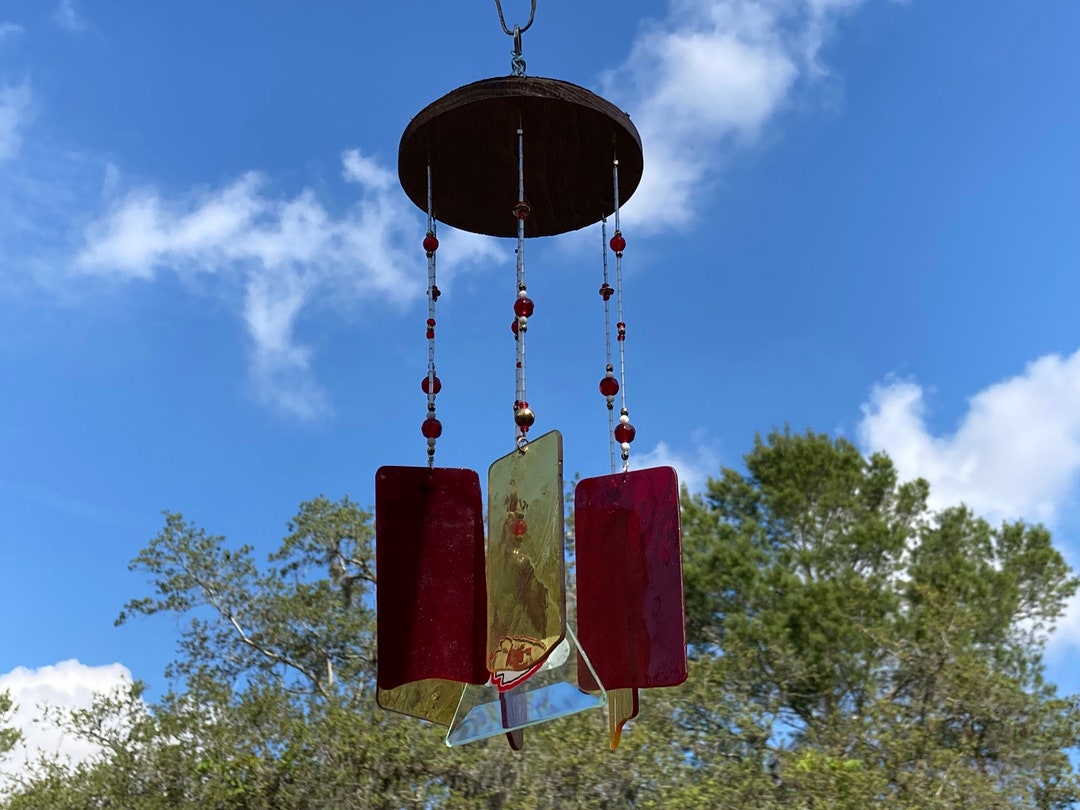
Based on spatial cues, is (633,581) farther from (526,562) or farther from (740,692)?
(740,692)

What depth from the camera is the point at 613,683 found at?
210cm

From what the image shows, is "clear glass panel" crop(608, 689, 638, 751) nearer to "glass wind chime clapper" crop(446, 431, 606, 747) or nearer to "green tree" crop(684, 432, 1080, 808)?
"glass wind chime clapper" crop(446, 431, 606, 747)

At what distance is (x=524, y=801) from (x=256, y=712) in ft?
6.13

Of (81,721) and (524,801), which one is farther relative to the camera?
(81,721)

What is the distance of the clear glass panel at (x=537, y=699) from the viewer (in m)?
1.92

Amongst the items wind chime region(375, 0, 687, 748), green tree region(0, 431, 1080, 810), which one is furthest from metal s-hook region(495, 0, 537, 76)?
green tree region(0, 431, 1080, 810)

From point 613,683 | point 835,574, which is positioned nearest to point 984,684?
point 835,574

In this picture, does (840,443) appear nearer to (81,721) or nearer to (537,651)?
(81,721)

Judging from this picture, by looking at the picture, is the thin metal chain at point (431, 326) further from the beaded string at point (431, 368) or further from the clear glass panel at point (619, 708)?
the clear glass panel at point (619, 708)

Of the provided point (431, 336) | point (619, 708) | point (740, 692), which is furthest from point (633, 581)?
point (740, 692)

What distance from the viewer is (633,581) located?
6.97 ft

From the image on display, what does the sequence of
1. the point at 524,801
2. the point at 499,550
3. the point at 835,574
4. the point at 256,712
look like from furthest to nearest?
the point at 835,574 < the point at 256,712 < the point at 524,801 < the point at 499,550

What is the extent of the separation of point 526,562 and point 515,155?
847mm

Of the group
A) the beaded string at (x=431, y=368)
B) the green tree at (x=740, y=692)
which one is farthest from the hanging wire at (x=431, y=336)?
the green tree at (x=740, y=692)
